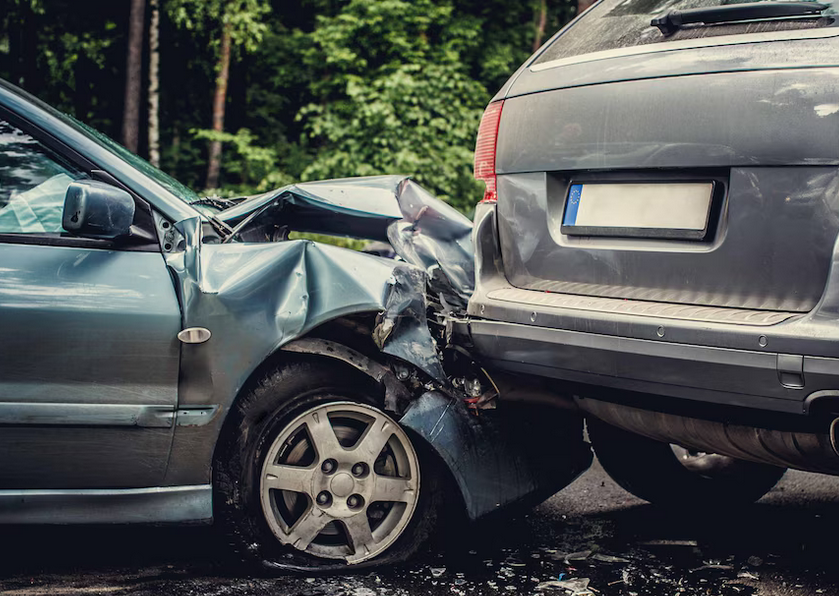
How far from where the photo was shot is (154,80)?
15383 mm

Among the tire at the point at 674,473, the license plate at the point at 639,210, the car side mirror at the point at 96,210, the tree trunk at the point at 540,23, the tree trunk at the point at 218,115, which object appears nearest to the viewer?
the license plate at the point at 639,210

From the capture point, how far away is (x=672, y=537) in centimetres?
362

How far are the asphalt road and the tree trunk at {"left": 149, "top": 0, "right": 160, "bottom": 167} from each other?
12.0 metres

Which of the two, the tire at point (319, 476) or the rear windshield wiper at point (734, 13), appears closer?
the rear windshield wiper at point (734, 13)

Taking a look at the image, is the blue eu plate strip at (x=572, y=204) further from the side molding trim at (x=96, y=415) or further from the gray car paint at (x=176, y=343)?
the side molding trim at (x=96, y=415)

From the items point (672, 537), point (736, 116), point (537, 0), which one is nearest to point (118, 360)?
point (736, 116)

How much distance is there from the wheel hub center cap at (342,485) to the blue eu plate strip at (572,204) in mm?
1080

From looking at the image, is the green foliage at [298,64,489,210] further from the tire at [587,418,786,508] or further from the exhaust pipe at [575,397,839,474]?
the exhaust pipe at [575,397,839,474]

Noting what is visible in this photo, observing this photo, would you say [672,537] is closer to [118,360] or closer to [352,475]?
[352,475]

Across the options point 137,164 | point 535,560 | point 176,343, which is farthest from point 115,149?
point 535,560

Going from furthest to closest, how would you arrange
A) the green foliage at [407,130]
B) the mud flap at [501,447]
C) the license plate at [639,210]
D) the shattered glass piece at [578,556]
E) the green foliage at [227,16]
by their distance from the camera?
the green foliage at [227,16] → the green foliage at [407,130] → the shattered glass piece at [578,556] → the mud flap at [501,447] → the license plate at [639,210]

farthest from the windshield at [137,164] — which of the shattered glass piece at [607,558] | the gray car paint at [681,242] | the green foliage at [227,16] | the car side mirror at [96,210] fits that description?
the green foliage at [227,16]

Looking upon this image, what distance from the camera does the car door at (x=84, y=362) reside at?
2.88 m

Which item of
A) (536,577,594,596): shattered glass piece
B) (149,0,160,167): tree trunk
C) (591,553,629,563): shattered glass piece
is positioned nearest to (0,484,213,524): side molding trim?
(536,577,594,596): shattered glass piece
